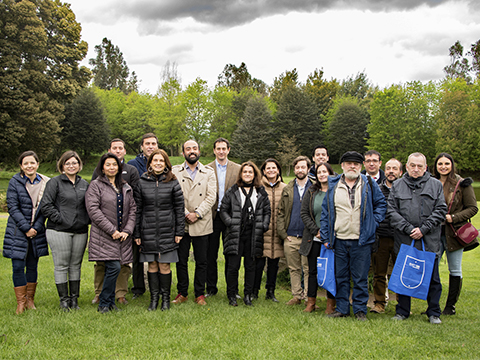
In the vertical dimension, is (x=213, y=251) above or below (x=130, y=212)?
below

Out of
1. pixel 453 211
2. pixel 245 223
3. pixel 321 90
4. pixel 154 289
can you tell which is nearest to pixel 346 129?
pixel 321 90

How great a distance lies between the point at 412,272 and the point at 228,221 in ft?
9.11

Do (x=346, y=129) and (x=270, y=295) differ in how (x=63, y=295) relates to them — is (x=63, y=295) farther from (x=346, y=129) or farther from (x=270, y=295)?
(x=346, y=129)

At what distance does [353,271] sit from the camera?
17.0 feet

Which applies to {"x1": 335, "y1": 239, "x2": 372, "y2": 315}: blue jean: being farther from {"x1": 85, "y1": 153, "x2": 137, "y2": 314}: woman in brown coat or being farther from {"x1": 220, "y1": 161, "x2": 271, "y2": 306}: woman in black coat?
{"x1": 85, "y1": 153, "x2": 137, "y2": 314}: woman in brown coat

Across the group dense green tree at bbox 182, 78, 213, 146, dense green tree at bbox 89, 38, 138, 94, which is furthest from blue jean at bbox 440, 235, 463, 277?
dense green tree at bbox 89, 38, 138, 94

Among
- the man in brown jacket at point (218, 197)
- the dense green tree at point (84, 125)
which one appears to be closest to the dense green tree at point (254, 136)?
the dense green tree at point (84, 125)

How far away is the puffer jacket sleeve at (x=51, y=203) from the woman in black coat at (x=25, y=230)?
0.92 ft

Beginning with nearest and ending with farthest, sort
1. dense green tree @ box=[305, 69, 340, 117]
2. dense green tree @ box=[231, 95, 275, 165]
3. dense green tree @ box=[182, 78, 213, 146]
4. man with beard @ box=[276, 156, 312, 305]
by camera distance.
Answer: man with beard @ box=[276, 156, 312, 305]
dense green tree @ box=[231, 95, 275, 165]
dense green tree @ box=[182, 78, 213, 146]
dense green tree @ box=[305, 69, 340, 117]

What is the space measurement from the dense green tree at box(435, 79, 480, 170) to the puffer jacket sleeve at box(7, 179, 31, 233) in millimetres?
43639

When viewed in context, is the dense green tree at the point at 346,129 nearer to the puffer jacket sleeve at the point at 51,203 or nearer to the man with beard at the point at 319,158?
the man with beard at the point at 319,158

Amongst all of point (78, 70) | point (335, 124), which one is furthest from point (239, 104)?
point (78, 70)

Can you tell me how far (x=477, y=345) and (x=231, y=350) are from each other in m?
2.85

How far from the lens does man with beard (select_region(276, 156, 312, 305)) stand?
19.4ft
